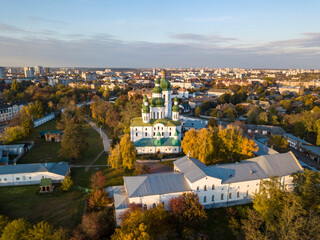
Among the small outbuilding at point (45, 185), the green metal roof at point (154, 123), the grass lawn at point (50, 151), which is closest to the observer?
the small outbuilding at point (45, 185)

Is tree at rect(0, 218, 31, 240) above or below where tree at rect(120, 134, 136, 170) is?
below

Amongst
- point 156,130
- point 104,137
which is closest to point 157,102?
point 156,130

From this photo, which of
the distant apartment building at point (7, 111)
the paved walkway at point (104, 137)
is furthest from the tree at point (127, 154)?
the distant apartment building at point (7, 111)

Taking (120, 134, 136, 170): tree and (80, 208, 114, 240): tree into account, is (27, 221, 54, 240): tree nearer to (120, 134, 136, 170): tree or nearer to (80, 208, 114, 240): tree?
(80, 208, 114, 240): tree

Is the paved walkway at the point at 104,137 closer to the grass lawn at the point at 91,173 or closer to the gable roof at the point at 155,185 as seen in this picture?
the grass lawn at the point at 91,173

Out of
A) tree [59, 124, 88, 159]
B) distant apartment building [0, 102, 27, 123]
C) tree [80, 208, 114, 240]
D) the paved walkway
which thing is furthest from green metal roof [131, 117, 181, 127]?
distant apartment building [0, 102, 27, 123]

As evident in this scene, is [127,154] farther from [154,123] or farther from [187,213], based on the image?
[187,213]
